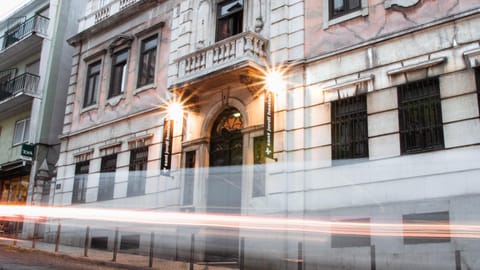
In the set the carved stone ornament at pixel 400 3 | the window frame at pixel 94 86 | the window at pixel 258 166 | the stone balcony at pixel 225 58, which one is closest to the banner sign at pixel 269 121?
the window at pixel 258 166

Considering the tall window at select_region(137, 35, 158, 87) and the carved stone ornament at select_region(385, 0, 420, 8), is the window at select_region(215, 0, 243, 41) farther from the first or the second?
the carved stone ornament at select_region(385, 0, 420, 8)

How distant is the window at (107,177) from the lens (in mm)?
19922

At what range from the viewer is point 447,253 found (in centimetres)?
1062

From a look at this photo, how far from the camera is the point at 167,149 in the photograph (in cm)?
1753

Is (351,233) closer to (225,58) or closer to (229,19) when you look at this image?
(225,58)

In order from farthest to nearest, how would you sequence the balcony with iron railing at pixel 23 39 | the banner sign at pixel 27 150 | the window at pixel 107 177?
the balcony with iron railing at pixel 23 39, the banner sign at pixel 27 150, the window at pixel 107 177

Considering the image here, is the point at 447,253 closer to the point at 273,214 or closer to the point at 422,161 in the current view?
the point at 422,161

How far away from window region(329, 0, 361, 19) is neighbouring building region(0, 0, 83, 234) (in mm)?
14945

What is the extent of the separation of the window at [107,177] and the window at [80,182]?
3.62 ft

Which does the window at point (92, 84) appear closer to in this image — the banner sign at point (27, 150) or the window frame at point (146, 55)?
the window frame at point (146, 55)

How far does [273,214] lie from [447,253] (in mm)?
4750

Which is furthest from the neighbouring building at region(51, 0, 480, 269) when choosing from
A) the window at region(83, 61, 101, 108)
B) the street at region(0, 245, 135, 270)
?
the street at region(0, 245, 135, 270)

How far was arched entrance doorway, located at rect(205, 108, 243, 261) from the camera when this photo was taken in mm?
15273

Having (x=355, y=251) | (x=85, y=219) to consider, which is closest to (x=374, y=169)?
(x=355, y=251)
